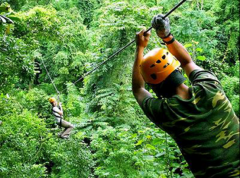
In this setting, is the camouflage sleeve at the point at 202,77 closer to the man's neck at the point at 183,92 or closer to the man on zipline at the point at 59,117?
the man's neck at the point at 183,92

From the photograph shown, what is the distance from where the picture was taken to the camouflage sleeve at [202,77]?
3.27 ft

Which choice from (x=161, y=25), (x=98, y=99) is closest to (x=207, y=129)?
(x=161, y=25)

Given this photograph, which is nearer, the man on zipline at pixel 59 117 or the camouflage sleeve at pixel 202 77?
the camouflage sleeve at pixel 202 77

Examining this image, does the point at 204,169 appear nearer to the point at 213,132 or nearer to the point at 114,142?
the point at 213,132

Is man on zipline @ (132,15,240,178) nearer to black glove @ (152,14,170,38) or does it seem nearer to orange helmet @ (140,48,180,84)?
orange helmet @ (140,48,180,84)

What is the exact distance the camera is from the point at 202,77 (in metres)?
1.03

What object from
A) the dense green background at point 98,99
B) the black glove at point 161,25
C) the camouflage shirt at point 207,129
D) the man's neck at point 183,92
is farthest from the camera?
the dense green background at point 98,99

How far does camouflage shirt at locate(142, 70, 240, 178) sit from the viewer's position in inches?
35.8

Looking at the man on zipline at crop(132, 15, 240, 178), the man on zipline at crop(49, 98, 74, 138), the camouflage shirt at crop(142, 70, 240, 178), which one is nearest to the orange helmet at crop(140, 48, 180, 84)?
the man on zipline at crop(132, 15, 240, 178)

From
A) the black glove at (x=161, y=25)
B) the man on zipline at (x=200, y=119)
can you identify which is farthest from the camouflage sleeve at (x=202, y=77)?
the black glove at (x=161, y=25)

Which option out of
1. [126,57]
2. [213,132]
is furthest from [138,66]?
[126,57]

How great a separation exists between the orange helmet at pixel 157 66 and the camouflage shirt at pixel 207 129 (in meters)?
0.13

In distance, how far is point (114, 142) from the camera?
4.17 metres

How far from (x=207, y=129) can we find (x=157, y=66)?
12.3 inches
